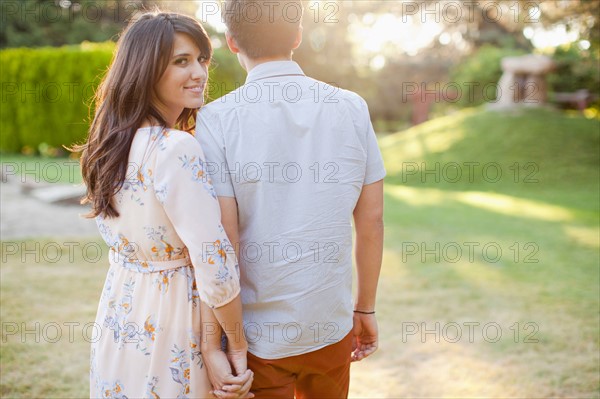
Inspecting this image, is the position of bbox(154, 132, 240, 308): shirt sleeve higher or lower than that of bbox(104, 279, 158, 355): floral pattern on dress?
higher

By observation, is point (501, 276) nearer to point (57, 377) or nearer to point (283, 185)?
point (57, 377)

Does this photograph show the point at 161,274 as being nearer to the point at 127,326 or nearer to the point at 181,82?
the point at 127,326

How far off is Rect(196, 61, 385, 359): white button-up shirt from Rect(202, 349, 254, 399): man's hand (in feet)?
0.27

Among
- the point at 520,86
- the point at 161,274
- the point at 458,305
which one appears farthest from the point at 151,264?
the point at 520,86

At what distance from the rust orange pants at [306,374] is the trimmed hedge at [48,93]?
10759mm

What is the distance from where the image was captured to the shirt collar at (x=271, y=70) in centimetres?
147

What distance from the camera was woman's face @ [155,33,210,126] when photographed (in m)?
1.53

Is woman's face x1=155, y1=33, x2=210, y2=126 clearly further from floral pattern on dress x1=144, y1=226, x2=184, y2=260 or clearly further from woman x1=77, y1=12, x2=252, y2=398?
floral pattern on dress x1=144, y1=226, x2=184, y2=260

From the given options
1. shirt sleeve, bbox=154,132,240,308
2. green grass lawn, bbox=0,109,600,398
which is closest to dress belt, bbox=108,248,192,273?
shirt sleeve, bbox=154,132,240,308

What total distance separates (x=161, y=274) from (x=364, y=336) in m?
0.72

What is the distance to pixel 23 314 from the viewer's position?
3795mm

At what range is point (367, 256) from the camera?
66.9 inches

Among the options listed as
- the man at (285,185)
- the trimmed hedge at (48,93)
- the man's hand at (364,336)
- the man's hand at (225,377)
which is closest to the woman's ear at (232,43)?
the man at (285,185)

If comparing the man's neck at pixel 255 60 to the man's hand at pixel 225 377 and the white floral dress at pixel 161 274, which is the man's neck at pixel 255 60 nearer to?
the white floral dress at pixel 161 274
